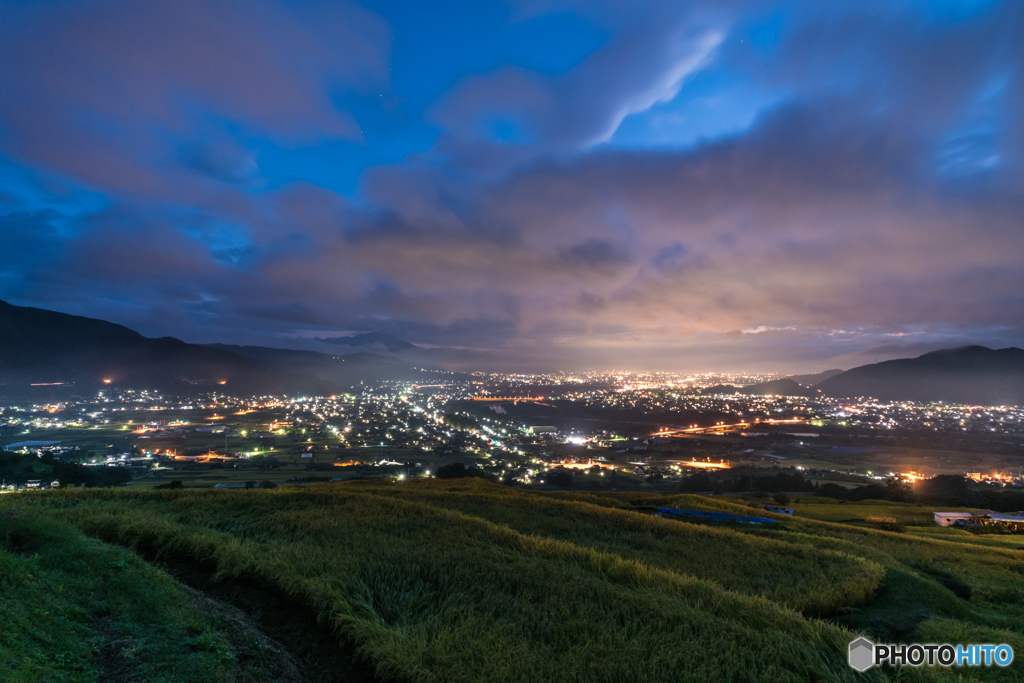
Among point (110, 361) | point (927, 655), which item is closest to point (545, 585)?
point (927, 655)

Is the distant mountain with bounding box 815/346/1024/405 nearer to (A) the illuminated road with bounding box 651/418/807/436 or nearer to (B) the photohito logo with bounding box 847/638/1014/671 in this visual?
(A) the illuminated road with bounding box 651/418/807/436

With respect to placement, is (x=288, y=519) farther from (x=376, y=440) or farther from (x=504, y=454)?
(x=376, y=440)

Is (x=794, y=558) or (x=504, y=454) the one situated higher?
(x=794, y=558)

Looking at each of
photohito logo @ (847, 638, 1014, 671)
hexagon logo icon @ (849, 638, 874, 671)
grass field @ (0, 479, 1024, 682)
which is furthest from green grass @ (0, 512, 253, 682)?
photohito logo @ (847, 638, 1014, 671)

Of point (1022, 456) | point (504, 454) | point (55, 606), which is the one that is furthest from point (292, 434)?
point (1022, 456)

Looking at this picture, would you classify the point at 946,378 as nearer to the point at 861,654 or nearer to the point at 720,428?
the point at 720,428

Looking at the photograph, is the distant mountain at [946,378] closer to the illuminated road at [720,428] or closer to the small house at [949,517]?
the illuminated road at [720,428]
